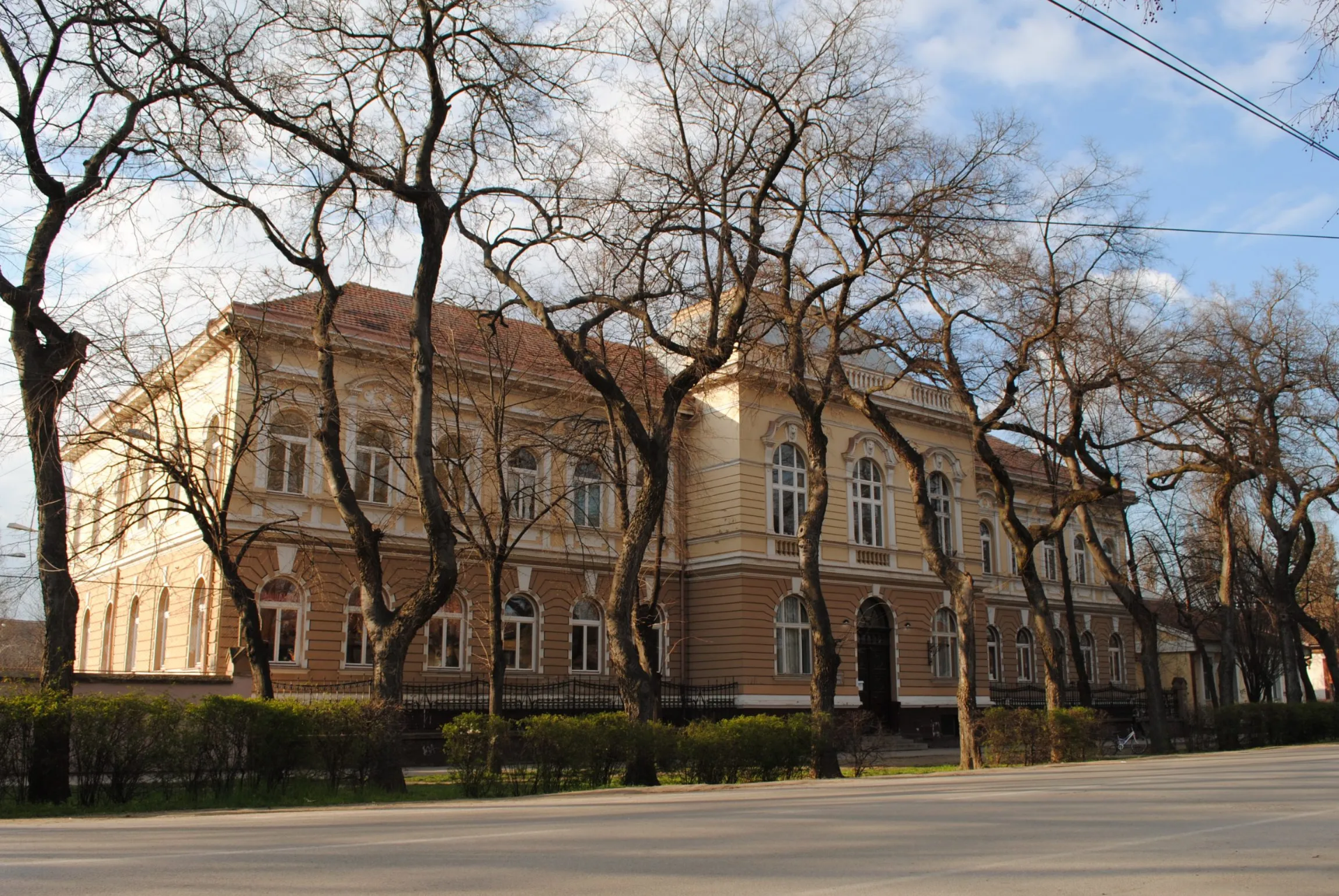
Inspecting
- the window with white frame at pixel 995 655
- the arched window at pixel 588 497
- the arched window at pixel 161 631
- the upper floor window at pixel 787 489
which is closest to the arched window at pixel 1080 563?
the window with white frame at pixel 995 655

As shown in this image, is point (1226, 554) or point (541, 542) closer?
point (1226, 554)

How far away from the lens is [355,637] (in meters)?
26.9

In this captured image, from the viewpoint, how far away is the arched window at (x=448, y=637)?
27984 mm

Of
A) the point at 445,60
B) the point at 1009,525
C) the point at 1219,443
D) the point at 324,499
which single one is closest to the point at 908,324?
the point at 1009,525

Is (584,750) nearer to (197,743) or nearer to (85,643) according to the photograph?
(197,743)

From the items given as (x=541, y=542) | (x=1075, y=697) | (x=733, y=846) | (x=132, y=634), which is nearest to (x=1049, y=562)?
(x=1075, y=697)

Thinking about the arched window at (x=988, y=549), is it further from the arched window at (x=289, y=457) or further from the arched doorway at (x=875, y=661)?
the arched window at (x=289, y=457)

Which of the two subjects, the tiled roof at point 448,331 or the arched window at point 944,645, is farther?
the arched window at point 944,645

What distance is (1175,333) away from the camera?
950 inches

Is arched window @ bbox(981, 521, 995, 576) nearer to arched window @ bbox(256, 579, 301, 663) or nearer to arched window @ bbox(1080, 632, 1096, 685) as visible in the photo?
arched window @ bbox(1080, 632, 1096, 685)

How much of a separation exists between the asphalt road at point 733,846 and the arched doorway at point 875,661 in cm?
2177

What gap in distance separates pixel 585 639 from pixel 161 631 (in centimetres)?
1072

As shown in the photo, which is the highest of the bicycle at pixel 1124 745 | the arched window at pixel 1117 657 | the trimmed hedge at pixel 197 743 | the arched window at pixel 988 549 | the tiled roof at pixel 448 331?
the tiled roof at pixel 448 331

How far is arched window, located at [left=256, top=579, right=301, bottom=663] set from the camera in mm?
25438
